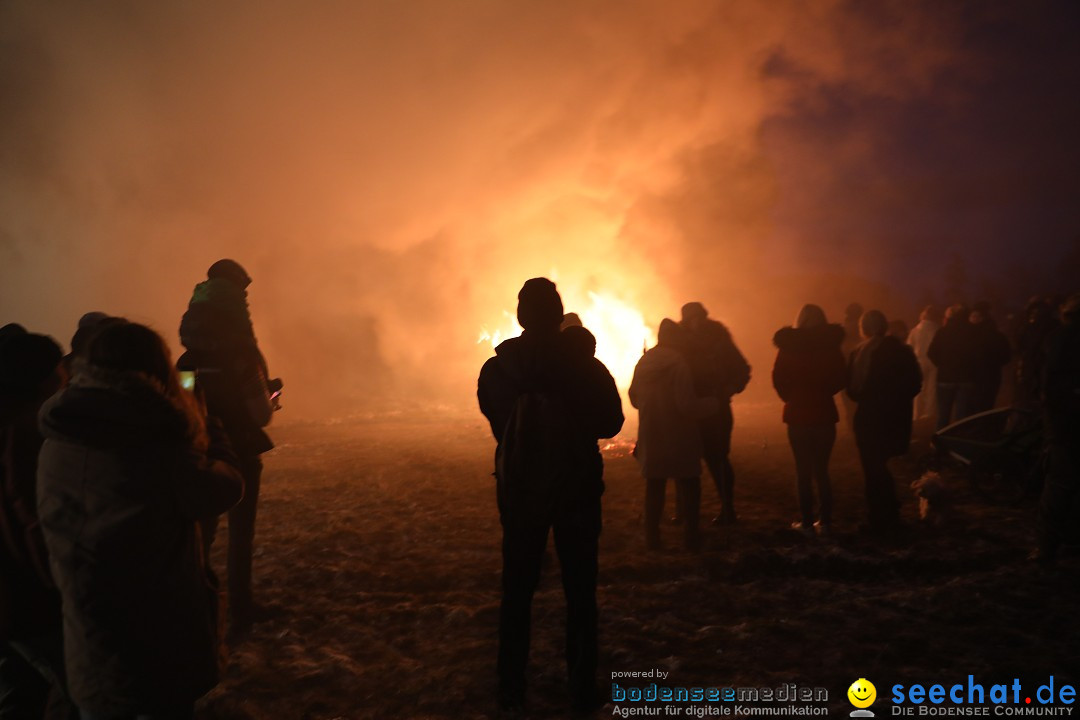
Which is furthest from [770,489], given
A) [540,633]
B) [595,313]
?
[595,313]

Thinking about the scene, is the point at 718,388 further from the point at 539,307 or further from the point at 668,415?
the point at 539,307

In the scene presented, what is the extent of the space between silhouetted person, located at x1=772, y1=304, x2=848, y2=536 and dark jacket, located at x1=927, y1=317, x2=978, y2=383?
4.38 m

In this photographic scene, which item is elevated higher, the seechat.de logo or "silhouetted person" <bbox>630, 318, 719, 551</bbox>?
"silhouetted person" <bbox>630, 318, 719, 551</bbox>

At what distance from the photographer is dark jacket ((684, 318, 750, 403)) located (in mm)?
6113

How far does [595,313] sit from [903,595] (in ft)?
40.1

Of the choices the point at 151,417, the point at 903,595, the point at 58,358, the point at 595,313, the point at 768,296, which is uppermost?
the point at 768,296

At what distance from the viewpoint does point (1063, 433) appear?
4758 mm

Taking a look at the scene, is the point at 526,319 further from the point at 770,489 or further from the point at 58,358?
the point at 770,489

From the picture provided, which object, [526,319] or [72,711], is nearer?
[72,711]

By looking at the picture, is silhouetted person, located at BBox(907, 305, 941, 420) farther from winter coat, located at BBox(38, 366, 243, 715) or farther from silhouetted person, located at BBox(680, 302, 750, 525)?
winter coat, located at BBox(38, 366, 243, 715)

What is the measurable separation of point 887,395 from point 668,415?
1978 millimetres

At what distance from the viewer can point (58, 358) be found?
2.87m

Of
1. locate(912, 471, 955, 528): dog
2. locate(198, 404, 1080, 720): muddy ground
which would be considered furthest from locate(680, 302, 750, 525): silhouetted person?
locate(912, 471, 955, 528): dog

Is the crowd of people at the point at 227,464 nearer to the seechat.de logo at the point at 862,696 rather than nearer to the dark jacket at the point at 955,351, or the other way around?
the seechat.de logo at the point at 862,696
